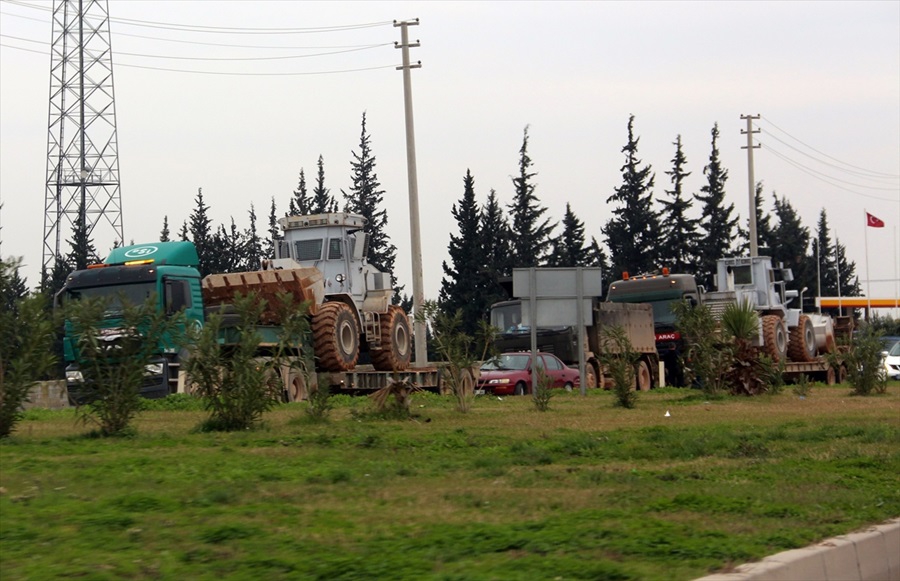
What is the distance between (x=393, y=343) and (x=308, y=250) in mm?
3074

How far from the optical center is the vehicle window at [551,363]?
3105cm

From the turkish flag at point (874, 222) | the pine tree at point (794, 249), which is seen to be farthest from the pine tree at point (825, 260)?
the turkish flag at point (874, 222)

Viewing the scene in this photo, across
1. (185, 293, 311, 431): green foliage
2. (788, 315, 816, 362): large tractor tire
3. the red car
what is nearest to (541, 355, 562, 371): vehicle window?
the red car

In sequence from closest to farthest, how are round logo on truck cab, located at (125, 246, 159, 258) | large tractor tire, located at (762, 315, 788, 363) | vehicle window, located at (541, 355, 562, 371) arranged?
round logo on truck cab, located at (125, 246, 159, 258) < vehicle window, located at (541, 355, 562, 371) < large tractor tire, located at (762, 315, 788, 363)

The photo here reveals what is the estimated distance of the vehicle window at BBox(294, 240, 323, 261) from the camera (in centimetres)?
2811

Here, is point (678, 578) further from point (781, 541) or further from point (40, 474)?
point (40, 474)

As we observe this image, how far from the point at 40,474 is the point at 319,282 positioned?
16.5 meters

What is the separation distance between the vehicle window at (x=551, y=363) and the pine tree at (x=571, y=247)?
34.9 meters

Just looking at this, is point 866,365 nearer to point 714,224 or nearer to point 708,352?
point 708,352

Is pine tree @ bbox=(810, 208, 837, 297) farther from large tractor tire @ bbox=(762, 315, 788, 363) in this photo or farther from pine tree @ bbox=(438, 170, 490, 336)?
large tractor tire @ bbox=(762, 315, 788, 363)

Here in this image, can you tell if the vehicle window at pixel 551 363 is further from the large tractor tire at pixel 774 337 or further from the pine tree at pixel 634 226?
the pine tree at pixel 634 226

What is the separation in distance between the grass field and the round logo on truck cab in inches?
394

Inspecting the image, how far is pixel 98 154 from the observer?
45375 millimetres

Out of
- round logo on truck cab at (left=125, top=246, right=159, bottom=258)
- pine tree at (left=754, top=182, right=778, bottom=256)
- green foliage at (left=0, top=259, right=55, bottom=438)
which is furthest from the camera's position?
pine tree at (left=754, top=182, right=778, bottom=256)
